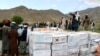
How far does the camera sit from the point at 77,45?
13016 mm

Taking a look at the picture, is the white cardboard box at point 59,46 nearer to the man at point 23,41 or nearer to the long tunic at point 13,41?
the long tunic at point 13,41

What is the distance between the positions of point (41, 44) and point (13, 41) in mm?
1501

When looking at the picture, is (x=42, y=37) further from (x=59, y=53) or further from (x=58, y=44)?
(x=59, y=53)

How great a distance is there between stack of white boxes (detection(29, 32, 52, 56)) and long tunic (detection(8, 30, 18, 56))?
1163 mm

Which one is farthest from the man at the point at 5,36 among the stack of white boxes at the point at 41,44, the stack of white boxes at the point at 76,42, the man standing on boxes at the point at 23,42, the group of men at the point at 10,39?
the stack of white boxes at the point at 76,42

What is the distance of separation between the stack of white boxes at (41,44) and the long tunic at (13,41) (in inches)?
45.8

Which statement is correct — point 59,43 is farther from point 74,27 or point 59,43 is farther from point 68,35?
point 74,27

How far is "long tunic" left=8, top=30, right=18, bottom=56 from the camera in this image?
13453mm

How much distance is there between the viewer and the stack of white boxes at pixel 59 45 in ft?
41.4

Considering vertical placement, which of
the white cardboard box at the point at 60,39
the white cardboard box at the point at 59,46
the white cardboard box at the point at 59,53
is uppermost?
the white cardboard box at the point at 60,39

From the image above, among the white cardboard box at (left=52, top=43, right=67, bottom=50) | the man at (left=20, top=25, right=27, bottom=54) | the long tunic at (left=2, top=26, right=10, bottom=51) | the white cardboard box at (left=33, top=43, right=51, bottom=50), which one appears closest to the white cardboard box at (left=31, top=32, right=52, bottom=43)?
the white cardboard box at (left=33, top=43, right=51, bottom=50)

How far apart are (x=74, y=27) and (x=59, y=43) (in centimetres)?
858

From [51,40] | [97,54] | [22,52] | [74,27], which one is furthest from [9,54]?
[74,27]

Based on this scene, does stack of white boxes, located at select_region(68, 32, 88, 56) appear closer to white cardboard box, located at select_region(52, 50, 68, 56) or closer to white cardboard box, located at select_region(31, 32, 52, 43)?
white cardboard box, located at select_region(52, 50, 68, 56)
